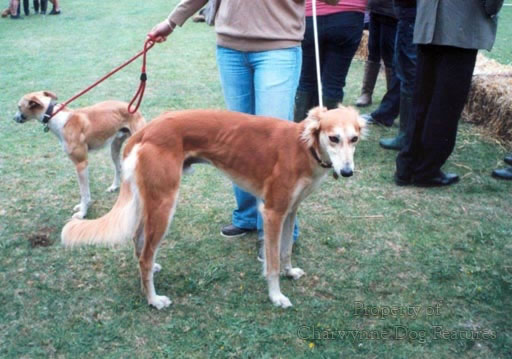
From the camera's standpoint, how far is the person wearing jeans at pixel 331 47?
14.6 ft

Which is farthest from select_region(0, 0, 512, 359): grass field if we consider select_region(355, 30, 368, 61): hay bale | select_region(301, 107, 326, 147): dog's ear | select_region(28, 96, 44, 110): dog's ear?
select_region(355, 30, 368, 61): hay bale

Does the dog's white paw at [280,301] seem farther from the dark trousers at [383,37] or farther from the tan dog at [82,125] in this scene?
the dark trousers at [383,37]

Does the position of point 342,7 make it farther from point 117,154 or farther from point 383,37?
point 117,154

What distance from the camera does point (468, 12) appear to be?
3779mm

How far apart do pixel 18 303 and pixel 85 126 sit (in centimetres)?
170

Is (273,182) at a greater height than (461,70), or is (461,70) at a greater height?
(461,70)

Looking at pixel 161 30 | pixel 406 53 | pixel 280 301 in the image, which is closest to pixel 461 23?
pixel 406 53

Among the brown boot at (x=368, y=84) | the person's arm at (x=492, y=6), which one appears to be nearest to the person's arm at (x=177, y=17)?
the person's arm at (x=492, y=6)

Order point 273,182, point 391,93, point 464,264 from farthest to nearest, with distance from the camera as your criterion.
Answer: point 391,93 < point 464,264 < point 273,182

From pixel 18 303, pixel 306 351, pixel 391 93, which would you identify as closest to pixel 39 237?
pixel 18 303

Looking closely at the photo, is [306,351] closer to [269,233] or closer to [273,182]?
[269,233]

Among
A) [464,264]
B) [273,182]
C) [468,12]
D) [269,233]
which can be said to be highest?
[468,12]

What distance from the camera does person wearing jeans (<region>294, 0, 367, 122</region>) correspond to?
446cm

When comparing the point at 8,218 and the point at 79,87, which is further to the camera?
the point at 79,87
